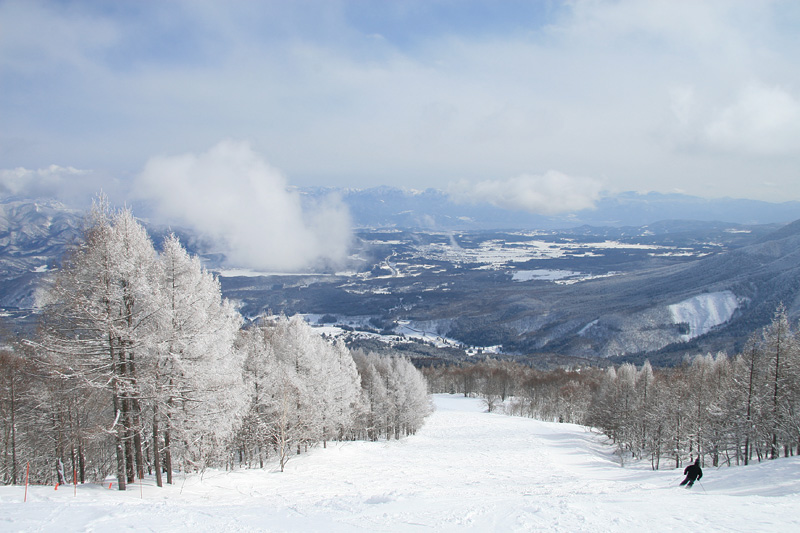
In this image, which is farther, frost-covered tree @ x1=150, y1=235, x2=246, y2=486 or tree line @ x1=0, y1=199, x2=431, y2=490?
frost-covered tree @ x1=150, y1=235, x2=246, y2=486

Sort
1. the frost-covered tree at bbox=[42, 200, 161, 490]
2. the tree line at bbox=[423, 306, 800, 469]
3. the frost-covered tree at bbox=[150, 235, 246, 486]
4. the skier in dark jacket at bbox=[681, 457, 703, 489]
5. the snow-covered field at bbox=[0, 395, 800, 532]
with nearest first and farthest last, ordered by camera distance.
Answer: the snow-covered field at bbox=[0, 395, 800, 532] < the frost-covered tree at bbox=[42, 200, 161, 490] < the frost-covered tree at bbox=[150, 235, 246, 486] < the skier in dark jacket at bbox=[681, 457, 703, 489] < the tree line at bbox=[423, 306, 800, 469]

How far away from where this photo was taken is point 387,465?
29531 millimetres

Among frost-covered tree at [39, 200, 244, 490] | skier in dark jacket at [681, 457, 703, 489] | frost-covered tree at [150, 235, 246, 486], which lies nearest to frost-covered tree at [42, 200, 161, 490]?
frost-covered tree at [39, 200, 244, 490]

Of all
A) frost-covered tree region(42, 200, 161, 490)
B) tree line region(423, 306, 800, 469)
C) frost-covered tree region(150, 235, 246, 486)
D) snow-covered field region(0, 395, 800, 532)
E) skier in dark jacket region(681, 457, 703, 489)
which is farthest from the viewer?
tree line region(423, 306, 800, 469)

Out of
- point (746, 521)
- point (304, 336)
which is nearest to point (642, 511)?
point (746, 521)

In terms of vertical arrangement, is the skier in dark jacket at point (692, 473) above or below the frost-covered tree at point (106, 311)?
A: below

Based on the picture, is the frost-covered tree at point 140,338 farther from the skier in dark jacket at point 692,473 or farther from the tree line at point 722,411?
the tree line at point 722,411

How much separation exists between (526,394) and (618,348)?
389 ft

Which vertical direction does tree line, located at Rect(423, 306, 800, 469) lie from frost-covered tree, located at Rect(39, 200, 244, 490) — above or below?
below

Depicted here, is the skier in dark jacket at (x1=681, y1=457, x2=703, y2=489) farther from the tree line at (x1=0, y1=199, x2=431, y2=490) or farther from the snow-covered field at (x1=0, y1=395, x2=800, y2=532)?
the tree line at (x1=0, y1=199, x2=431, y2=490)

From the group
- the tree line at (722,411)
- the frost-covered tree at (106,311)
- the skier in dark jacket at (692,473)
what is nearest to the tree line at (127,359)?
the frost-covered tree at (106,311)

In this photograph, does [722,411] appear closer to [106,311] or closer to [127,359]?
[127,359]

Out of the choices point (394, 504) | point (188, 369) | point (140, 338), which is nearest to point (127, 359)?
point (140, 338)

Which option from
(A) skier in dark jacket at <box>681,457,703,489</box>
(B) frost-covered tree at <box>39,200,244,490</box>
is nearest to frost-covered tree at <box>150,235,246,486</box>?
(B) frost-covered tree at <box>39,200,244,490</box>
